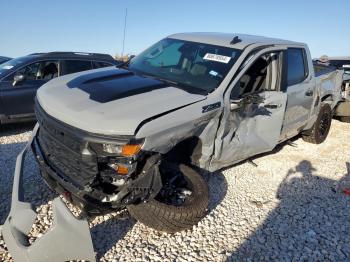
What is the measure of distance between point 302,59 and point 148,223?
3.77 metres

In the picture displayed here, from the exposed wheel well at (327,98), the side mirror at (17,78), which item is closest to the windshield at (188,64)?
the side mirror at (17,78)

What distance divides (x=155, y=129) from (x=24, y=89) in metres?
4.55

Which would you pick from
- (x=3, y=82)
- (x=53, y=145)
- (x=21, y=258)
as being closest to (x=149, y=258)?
(x=21, y=258)

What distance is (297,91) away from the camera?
4.74 meters

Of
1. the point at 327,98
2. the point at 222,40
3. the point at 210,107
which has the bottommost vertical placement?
the point at 327,98

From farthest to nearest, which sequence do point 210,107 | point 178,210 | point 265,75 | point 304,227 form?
point 265,75
point 304,227
point 210,107
point 178,210

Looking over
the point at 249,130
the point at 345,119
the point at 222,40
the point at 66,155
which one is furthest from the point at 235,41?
the point at 345,119

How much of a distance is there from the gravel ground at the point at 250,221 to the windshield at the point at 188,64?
4.77ft

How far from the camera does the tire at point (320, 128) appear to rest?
6.05 meters

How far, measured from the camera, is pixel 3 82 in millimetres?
6070

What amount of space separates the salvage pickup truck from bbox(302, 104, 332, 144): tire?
4.72 feet

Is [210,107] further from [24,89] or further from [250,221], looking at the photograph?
[24,89]

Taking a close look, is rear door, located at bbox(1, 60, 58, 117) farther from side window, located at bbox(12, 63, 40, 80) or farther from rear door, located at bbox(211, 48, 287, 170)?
rear door, located at bbox(211, 48, 287, 170)

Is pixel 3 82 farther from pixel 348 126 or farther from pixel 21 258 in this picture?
pixel 348 126
